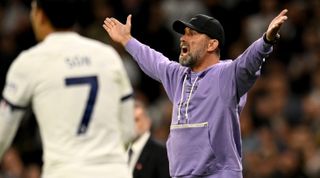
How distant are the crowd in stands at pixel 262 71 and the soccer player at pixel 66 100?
227 inches

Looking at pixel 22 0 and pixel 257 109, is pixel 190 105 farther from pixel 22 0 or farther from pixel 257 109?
pixel 22 0

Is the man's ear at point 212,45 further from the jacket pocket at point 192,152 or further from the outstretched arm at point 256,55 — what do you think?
the jacket pocket at point 192,152

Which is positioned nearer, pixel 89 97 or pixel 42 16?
pixel 89 97

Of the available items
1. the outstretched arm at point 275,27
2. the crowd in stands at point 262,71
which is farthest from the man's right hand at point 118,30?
the crowd in stands at point 262,71

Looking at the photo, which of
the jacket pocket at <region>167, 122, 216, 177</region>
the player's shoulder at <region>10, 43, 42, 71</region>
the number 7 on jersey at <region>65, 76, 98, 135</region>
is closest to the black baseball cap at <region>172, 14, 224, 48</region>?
the jacket pocket at <region>167, 122, 216, 177</region>

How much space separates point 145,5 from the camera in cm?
1471

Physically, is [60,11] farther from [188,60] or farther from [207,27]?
[207,27]

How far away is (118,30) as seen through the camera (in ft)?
24.4

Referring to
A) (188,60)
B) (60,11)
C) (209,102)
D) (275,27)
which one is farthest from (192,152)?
(60,11)

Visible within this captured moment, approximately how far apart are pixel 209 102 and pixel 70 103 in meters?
1.22

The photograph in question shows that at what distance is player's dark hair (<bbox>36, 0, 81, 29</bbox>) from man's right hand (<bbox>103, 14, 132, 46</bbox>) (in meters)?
1.50

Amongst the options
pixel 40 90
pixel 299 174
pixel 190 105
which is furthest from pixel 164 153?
pixel 299 174

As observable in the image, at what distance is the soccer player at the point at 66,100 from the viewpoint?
5.76 meters

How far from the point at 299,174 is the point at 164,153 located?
353cm
